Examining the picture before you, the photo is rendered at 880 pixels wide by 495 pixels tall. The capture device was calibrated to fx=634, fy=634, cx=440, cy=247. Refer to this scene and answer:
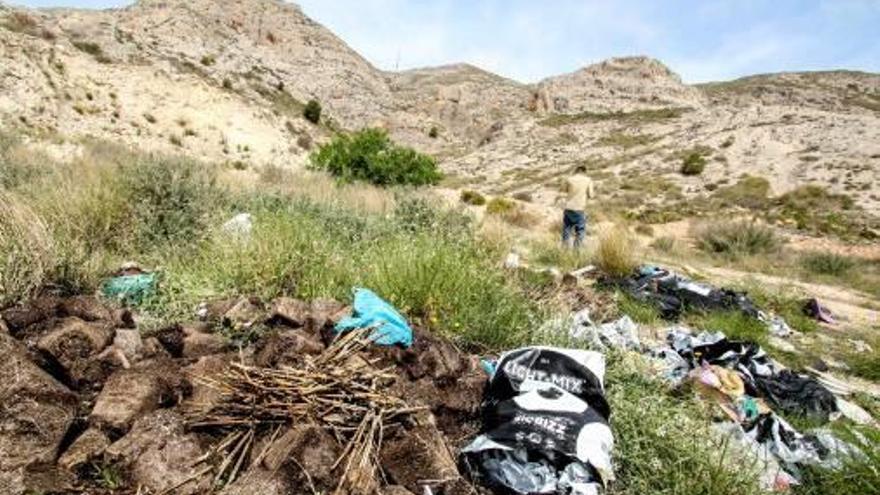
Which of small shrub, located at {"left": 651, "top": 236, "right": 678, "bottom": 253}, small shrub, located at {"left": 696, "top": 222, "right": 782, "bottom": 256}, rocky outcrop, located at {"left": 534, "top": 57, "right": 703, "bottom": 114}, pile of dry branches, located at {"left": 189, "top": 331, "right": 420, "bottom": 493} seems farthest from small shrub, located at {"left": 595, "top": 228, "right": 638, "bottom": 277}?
rocky outcrop, located at {"left": 534, "top": 57, "right": 703, "bottom": 114}

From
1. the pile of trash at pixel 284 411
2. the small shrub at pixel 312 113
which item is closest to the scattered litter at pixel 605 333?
the pile of trash at pixel 284 411

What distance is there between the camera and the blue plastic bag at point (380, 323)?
3.28 m

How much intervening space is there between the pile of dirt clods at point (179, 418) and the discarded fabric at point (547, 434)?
14 cm

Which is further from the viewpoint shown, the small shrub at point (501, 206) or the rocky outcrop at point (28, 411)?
the small shrub at point (501, 206)

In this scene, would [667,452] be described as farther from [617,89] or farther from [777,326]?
[617,89]

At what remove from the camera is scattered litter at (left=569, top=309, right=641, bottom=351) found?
14.2 ft

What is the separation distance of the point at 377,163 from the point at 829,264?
11609 mm

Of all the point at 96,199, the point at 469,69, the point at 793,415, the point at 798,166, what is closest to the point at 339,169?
the point at 96,199

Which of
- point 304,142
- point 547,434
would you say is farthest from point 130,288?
point 304,142

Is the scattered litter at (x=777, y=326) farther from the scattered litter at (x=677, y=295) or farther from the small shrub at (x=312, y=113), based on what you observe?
the small shrub at (x=312, y=113)

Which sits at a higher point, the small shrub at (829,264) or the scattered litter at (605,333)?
the scattered litter at (605,333)

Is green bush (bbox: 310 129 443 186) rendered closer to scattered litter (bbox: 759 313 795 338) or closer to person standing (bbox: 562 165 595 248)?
person standing (bbox: 562 165 595 248)

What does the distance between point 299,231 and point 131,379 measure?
7.54 ft

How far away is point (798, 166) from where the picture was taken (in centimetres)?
2930
